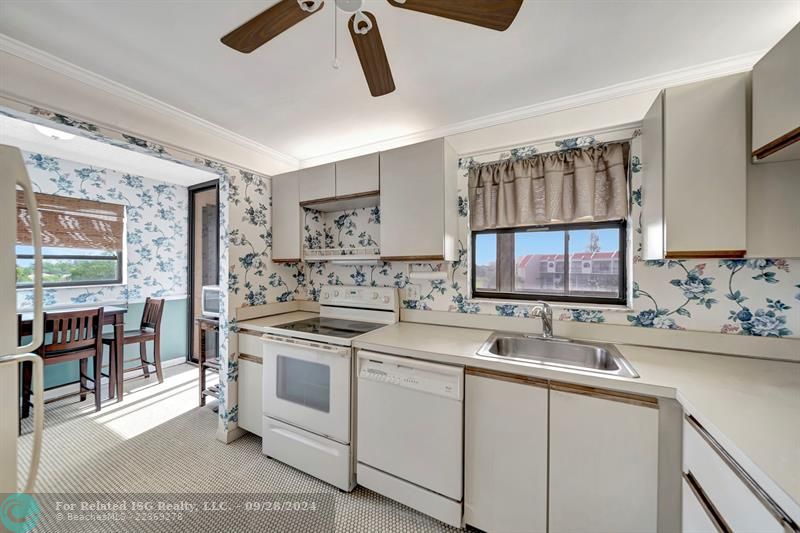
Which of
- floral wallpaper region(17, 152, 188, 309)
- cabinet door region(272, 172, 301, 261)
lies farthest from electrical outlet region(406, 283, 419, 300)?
floral wallpaper region(17, 152, 188, 309)

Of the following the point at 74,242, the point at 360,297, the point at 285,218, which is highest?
the point at 285,218

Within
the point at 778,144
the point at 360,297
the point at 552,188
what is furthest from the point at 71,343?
the point at 778,144

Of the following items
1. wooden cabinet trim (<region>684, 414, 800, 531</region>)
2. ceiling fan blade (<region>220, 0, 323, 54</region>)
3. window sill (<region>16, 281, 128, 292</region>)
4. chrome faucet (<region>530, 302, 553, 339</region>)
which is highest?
ceiling fan blade (<region>220, 0, 323, 54</region>)

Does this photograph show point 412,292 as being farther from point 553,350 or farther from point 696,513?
point 696,513

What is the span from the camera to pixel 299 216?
2580 mm

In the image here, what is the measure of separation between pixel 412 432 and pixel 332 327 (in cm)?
94

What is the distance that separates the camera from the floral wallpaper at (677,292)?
1471mm

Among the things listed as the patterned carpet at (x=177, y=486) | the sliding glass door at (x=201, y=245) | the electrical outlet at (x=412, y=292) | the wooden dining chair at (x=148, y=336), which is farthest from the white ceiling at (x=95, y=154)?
the patterned carpet at (x=177, y=486)

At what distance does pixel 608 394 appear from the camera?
1242 mm

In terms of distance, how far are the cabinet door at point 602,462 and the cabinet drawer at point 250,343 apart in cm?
202

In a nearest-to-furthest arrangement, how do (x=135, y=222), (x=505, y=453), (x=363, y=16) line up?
(x=363, y=16) < (x=505, y=453) < (x=135, y=222)

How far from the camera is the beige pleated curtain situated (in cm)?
179

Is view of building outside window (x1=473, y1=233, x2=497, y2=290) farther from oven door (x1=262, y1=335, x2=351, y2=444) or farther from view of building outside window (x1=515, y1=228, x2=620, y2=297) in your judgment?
oven door (x1=262, y1=335, x2=351, y2=444)

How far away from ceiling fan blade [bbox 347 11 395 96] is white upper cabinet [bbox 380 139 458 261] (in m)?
0.72
